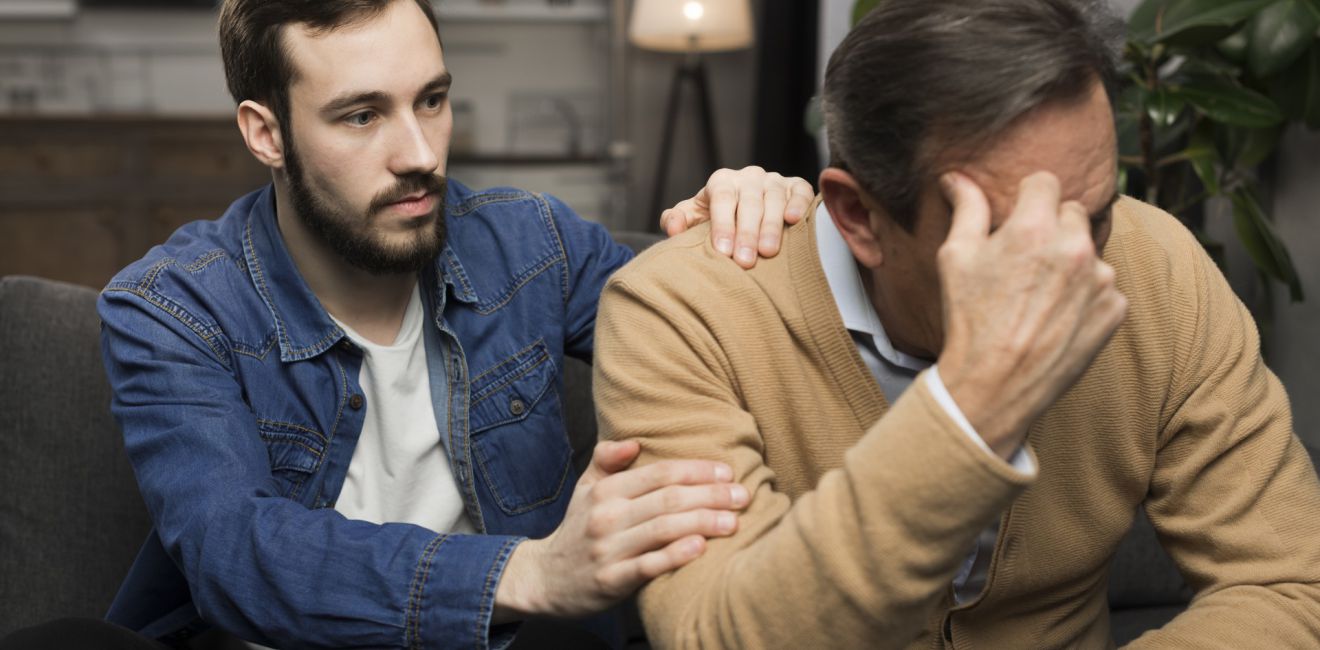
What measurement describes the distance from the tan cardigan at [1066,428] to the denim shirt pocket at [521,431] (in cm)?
37

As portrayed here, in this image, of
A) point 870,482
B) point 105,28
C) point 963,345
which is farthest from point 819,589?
point 105,28

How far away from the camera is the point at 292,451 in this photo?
4.62 ft

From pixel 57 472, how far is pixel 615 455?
859 mm

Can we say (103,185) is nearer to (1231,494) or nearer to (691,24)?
(691,24)

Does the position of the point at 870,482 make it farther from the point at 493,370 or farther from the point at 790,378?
the point at 493,370

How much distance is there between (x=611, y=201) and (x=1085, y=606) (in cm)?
401

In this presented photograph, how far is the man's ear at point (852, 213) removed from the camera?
1062mm

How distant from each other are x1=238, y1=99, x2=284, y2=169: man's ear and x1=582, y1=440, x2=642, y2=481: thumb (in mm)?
636

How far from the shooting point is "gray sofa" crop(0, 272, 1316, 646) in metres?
1.52

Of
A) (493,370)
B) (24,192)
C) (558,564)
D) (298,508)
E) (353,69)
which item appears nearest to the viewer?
(558,564)

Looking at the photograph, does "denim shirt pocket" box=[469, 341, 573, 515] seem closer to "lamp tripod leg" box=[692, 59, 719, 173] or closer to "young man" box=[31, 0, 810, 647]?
"young man" box=[31, 0, 810, 647]

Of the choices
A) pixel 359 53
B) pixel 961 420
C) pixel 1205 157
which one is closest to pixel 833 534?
pixel 961 420

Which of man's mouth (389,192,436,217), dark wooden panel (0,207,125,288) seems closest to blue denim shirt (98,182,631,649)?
man's mouth (389,192,436,217)

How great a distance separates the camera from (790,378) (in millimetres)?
1128
